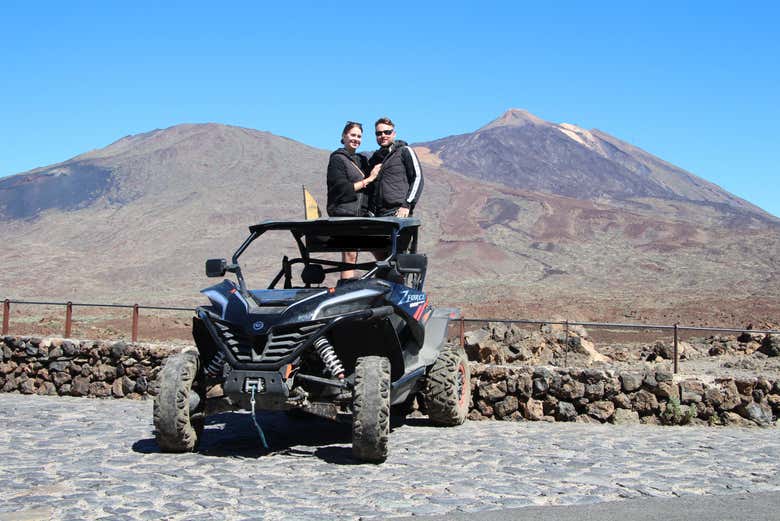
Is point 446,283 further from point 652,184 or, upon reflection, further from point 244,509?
point 652,184

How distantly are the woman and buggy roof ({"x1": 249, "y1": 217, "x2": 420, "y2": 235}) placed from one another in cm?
71

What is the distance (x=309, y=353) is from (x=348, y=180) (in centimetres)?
263

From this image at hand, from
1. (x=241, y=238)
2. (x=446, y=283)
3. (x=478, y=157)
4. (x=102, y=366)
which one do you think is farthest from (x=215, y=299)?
(x=478, y=157)

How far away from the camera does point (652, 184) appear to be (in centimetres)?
15912

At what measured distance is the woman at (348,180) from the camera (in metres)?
9.45

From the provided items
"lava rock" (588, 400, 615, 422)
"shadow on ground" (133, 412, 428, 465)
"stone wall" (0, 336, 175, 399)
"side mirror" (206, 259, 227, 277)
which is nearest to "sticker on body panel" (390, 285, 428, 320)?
"shadow on ground" (133, 412, 428, 465)

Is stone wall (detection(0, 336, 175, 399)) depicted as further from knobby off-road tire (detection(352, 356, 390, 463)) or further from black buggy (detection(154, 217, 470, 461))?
knobby off-road tire (detection(352, 356, 390, 463))

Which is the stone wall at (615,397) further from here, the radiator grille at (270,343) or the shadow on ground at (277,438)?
the radiator grille at (270,343)

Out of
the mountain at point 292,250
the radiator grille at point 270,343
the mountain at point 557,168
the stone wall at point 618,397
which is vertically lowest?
the stone wall at point 618,397

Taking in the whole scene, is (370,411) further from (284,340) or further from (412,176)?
(412,176)

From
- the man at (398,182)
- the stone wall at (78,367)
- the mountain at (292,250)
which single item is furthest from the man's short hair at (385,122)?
the mountain at (292,250)

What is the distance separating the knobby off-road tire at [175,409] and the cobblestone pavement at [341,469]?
0.47ft

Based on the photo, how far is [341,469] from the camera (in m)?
7.03

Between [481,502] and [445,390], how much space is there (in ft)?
10.5
